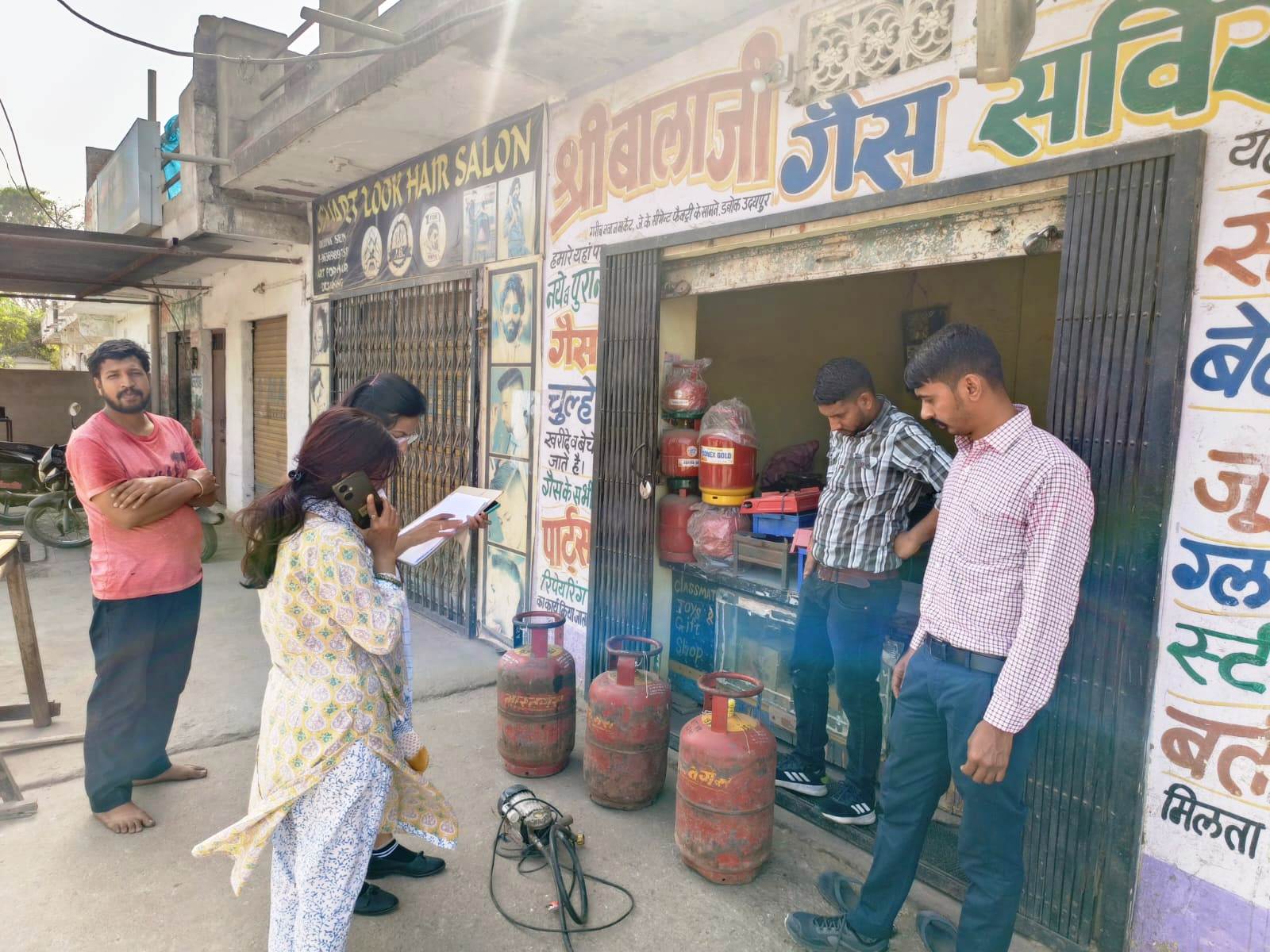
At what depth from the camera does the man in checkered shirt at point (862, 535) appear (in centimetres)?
317

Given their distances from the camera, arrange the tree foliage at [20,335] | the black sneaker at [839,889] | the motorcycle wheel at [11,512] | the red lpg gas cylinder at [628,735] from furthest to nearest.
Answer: the tree foliage at [20,335] < the motorcycle wheel at [11,512] < the red lpg gas cylinder at [628,735] < the black sneaker at [839,889]

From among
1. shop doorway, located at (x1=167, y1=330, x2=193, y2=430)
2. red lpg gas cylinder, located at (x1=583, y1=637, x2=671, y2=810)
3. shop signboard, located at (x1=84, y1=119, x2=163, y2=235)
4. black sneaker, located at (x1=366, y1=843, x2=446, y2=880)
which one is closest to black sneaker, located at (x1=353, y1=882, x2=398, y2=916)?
black sneaker, located at (x1=366, y1=843, x2=446, y2=880)

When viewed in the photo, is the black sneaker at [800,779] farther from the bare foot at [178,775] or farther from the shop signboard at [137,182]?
the shop signboard at [137,182]

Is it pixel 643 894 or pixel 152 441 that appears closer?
pixel 643 894

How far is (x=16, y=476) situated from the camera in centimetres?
968

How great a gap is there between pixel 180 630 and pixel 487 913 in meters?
1.84

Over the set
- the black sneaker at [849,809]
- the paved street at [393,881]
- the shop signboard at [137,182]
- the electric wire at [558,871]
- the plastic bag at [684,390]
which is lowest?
the paved street at [393,881]

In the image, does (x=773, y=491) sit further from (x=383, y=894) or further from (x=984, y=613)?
(x=383, y=894)

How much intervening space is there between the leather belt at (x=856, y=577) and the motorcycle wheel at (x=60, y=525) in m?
8.61

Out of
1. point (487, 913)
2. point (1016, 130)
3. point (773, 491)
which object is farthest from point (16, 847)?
point (1016, 130)

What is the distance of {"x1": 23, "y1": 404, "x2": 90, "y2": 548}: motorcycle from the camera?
28.2 ft

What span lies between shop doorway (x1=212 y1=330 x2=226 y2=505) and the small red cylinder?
9.79 m

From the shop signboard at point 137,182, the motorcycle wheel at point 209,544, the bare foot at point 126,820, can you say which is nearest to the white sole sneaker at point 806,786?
the bare foot at point 126,820

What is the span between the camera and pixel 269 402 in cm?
1002
